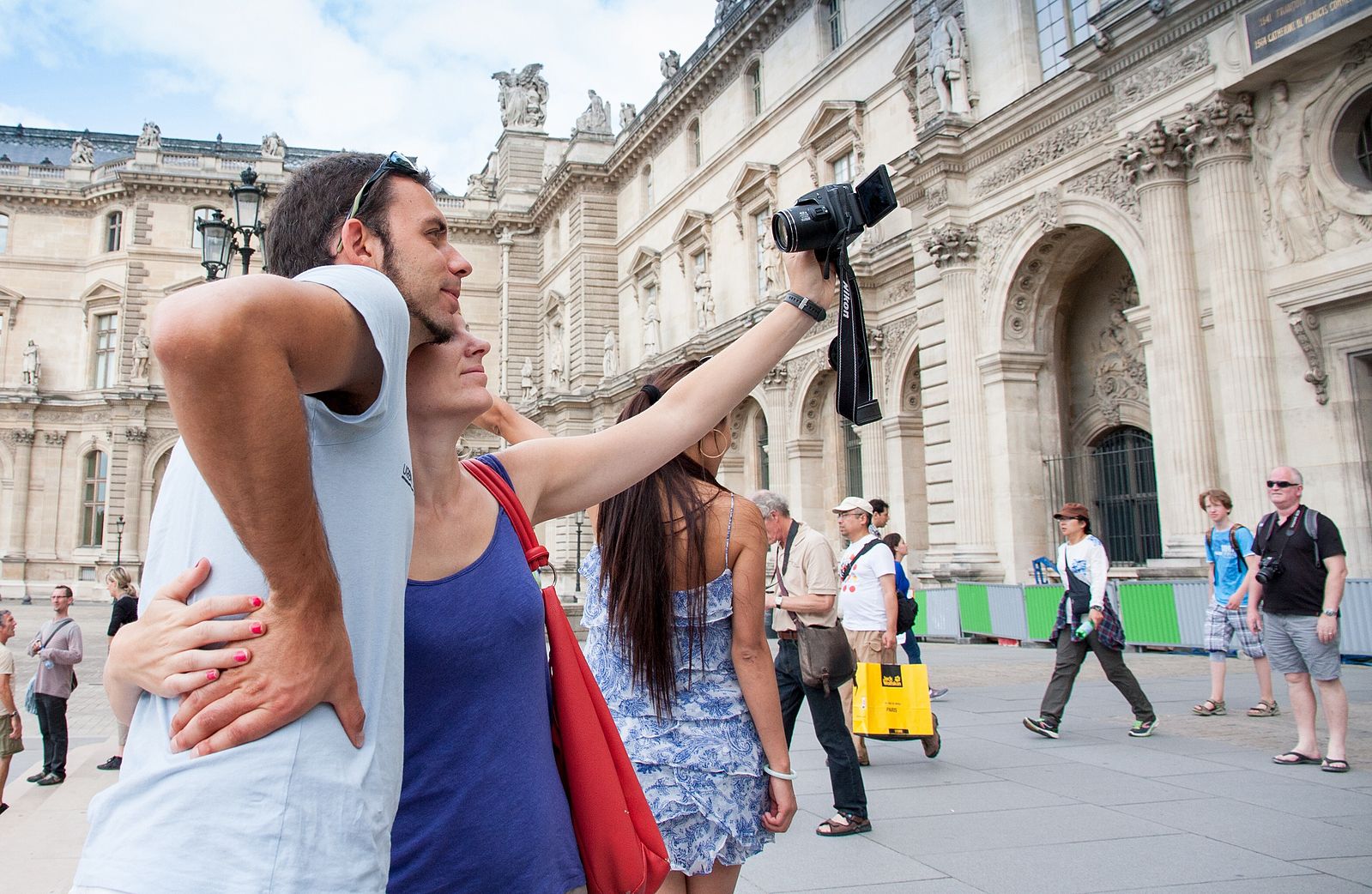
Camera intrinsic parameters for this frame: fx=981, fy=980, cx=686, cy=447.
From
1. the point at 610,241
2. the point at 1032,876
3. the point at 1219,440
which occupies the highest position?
the point at 610,241

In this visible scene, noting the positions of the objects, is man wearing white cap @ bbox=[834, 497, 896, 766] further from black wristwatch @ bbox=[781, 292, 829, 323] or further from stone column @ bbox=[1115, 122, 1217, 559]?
stone column @ bbox=[1115, 122, 1217, 559]

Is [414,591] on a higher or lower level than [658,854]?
higher

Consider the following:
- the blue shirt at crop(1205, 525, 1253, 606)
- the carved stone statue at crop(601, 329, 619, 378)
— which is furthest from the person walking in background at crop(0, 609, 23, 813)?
the carved stone statue at crop(601, 329, 619, 378)

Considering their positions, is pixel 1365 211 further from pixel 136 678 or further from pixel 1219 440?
pixel 136 678

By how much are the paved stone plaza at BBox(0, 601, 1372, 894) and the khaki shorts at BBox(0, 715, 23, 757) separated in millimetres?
402

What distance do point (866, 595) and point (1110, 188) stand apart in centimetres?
984

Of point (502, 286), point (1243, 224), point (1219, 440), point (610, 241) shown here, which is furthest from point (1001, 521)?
point (502, 286)

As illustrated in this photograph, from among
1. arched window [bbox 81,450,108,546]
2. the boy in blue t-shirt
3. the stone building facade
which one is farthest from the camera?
arched window [bbox 81,450,108,546]

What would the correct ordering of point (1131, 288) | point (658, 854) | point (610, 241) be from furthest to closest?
1. point (610, 241)
2. point (1131, 288)
3. point (658, 854)

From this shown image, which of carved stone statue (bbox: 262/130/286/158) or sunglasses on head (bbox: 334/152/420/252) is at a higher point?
carved stone statue (bbox: 262/130/286/158)

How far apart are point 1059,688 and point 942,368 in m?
10.6

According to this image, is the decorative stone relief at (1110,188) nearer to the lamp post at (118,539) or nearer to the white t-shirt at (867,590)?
the white t-shirt at (867,590)

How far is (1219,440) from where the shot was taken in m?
12.7

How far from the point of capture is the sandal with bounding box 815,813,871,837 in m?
5.31
